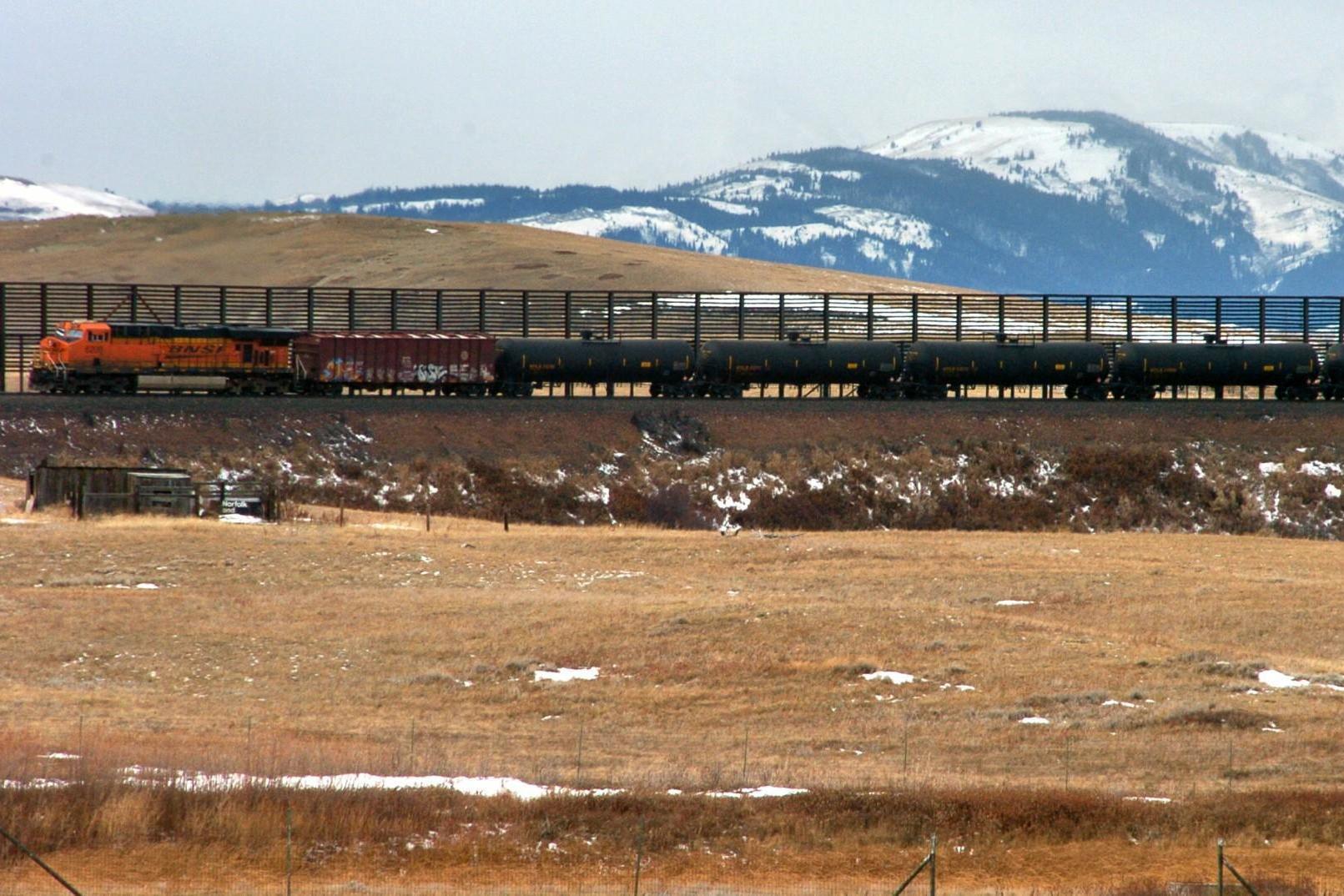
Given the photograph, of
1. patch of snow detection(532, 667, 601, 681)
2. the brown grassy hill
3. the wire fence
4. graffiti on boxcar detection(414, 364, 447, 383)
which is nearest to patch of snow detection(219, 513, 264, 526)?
graffiti on boxcar detection(414, 364, 447, 383)

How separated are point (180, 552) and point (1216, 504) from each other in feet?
128

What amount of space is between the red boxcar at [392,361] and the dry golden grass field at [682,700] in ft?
63.0

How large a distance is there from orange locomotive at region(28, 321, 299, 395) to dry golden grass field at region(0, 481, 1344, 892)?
61.3 feet

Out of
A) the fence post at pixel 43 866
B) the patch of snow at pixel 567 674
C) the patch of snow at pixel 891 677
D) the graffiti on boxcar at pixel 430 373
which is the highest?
the graffiti on boxcar at pixel 430 373

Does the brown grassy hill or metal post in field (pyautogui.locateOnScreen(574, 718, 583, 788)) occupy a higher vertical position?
the brown grassy hill

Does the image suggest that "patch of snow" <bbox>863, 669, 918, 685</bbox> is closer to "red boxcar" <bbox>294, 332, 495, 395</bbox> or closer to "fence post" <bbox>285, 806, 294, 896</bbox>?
"fence post" <bbox>285, 806, 294, 896</bbox>

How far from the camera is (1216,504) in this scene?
198 ft

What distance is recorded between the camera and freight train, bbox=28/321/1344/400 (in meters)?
60.0

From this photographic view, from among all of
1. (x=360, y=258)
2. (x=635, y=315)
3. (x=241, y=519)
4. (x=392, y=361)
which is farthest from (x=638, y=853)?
(x=360, y=258)

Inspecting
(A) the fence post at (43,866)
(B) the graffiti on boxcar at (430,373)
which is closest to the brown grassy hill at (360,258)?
(B) the graffiti on boxcar at (430,373)

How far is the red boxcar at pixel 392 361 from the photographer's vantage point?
62.2m

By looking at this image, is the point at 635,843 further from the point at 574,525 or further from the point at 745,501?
the point at 745,501

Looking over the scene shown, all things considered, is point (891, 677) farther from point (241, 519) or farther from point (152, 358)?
point (152, 358)

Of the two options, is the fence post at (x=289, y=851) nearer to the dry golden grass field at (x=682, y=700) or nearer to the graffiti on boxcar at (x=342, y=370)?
the dry golden grass field at (x=682, y=700)
